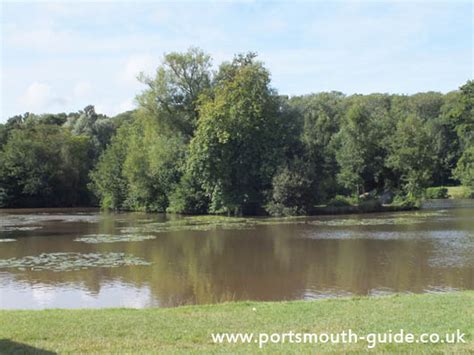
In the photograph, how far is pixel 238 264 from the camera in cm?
2227

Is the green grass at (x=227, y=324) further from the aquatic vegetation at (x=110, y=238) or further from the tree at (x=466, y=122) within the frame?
the tree at (x=466, y=122)

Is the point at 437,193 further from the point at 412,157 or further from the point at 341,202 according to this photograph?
the point at 341,202

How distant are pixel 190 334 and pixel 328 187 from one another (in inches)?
1736

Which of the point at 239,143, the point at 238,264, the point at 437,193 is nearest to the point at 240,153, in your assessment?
the point at 239,143

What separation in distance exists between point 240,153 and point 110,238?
19633mm

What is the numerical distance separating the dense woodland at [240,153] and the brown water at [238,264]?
1127 centimetres

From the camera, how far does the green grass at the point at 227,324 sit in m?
8.09

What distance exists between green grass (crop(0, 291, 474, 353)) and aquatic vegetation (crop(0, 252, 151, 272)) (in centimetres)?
1001

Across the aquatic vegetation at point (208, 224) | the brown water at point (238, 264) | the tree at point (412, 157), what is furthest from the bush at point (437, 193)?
the brown water at point (238, 264)

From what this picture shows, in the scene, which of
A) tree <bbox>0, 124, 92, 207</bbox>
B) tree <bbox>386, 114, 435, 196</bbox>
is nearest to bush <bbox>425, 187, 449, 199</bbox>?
tree <bbox>386, 114, 435, 196</bbox>

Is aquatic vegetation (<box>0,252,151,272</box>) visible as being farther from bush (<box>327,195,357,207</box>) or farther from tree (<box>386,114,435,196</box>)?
tree (<box>386,114,435,196</box>)

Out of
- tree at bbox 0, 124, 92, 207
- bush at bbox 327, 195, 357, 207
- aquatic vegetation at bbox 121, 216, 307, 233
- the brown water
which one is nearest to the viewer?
the brown water

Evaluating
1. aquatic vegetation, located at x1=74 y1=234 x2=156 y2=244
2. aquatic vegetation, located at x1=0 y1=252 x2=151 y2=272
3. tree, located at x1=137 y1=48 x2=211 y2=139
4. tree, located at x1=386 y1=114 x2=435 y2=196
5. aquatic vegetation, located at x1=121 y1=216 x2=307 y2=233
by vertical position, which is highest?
tree, located at x1=137 y1=48 x2=211 y2=139

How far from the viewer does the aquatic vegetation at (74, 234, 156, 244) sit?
30.5 metres
